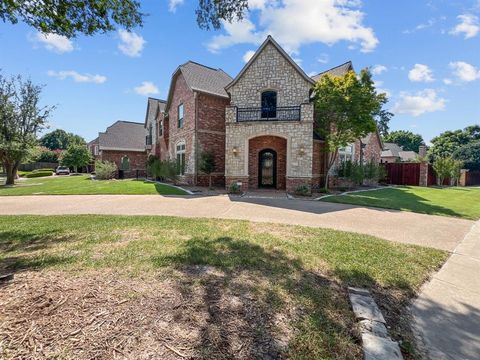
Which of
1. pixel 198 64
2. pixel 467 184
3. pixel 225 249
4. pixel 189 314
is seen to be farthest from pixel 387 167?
pixel 189 314

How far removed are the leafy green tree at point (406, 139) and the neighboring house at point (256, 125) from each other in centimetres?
6536

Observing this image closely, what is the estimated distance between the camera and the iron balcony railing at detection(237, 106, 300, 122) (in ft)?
50.5

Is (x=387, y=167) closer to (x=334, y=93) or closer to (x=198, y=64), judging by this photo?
(x=334, y=93)

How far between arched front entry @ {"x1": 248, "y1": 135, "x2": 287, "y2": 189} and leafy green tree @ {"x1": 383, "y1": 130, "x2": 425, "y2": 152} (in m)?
69.1

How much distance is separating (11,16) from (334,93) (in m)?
13.7

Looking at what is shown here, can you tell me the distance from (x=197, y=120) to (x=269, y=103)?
511 cm

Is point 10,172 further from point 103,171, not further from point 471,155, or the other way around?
point 471,155

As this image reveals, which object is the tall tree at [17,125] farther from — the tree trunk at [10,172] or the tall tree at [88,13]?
the tall tree at [88,13]

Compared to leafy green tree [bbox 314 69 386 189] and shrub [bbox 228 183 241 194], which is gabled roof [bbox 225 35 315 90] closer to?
leafy green tree [bbox 314 69 386 189]

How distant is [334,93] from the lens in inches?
556

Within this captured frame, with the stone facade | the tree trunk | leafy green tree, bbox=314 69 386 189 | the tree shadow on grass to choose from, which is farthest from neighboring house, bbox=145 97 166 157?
the tree shadow on grass

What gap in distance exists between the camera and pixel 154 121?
27.8 meters

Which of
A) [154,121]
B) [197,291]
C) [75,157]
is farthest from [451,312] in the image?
[75,157]

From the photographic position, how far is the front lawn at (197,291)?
243cm
